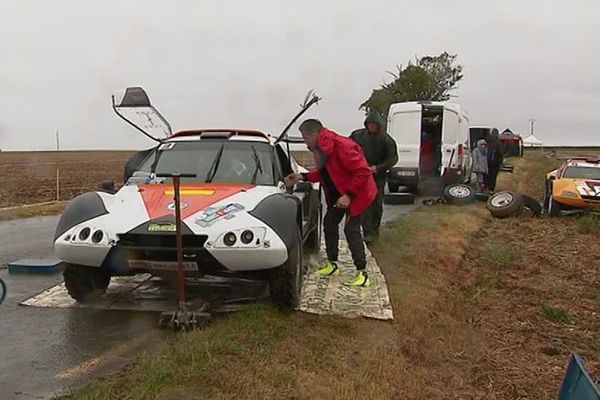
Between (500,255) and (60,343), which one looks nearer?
(60,343)

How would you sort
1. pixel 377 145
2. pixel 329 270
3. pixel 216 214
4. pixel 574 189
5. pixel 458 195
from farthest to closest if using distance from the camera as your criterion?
pixel 458 195
pixel 574 189
pixel 377 145
pixel 329 270
pixel 216 214

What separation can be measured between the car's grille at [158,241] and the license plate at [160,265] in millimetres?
135

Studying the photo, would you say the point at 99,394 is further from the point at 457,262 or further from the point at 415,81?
the point at 415,81

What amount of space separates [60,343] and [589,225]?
10.3 meters

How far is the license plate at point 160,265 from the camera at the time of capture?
524 cm

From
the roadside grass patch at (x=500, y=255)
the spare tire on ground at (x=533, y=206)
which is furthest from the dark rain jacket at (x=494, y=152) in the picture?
the roadside grass patch at (x=500, y=255)

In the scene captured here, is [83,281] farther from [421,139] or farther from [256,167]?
[421,139]

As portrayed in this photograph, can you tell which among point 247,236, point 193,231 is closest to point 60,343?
point 193,231

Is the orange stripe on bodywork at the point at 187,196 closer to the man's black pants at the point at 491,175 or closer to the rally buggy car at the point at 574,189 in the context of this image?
the rally buggy car at the point at 574,189

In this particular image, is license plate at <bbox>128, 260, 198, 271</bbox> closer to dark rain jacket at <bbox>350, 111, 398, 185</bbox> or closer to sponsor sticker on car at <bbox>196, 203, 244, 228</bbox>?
sponsor sticker on car at <bbox>196, 203, 244, 228</bbox>

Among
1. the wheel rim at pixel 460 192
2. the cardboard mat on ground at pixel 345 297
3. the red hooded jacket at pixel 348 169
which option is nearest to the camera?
the cardboard mat on ground at pixel 345 297

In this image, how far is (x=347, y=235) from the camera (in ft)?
22.3

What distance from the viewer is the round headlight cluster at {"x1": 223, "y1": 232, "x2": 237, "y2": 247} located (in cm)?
513

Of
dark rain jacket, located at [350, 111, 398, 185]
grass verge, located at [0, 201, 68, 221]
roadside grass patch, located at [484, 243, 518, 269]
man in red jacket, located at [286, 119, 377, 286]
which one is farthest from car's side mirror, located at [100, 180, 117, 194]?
grass verge, located at [0, 201, 68, 221]
